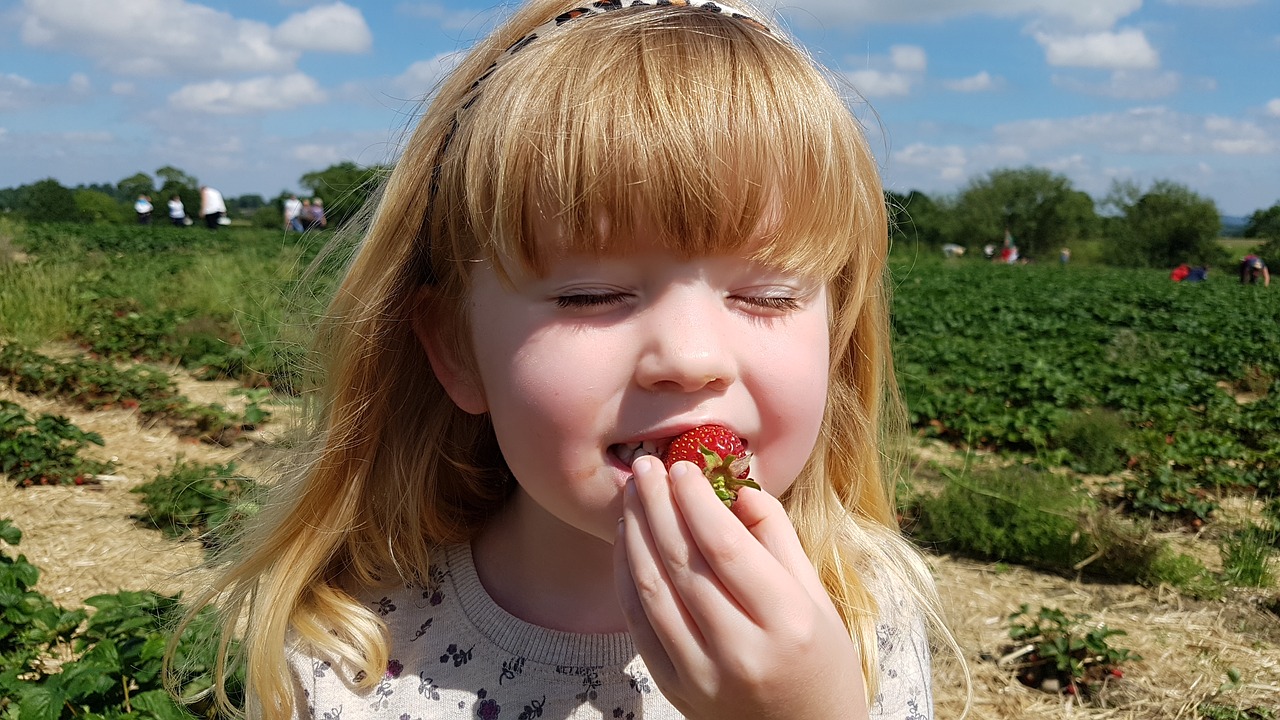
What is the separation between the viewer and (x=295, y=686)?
5.63ft

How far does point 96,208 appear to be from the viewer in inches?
2014

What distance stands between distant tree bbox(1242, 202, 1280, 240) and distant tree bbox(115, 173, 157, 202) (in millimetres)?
66835

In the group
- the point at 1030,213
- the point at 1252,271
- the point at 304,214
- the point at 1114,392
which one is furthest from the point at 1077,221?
the point at 1114,392

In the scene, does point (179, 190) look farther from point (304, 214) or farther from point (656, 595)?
point (656, 595)

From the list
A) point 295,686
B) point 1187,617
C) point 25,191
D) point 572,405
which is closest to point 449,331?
point 572,405

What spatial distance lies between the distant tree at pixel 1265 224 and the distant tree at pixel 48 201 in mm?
64854

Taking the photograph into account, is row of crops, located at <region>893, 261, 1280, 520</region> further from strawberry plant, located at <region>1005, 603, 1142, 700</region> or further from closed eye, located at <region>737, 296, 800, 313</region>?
strawberry plant, located at <region>1005, 603, 1142, 700</region>

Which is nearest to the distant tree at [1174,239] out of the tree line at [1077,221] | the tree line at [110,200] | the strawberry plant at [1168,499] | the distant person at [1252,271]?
the tree line at [1077,221]

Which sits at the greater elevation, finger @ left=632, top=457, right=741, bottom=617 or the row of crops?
finger @ left=632, top=457, right=741, bottom=617

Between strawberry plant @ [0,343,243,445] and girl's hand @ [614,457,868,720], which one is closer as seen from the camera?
girl's hand @ [614,457,868,720]

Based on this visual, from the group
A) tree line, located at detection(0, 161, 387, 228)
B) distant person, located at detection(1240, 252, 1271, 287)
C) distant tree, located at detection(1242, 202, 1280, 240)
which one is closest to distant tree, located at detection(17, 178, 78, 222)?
tree line, located at detection(0, 161, 387, 228)

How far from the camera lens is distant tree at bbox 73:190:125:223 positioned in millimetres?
44781

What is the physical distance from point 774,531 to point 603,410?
0.28 meters

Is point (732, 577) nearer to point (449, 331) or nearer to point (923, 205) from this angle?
point (449, 331)
